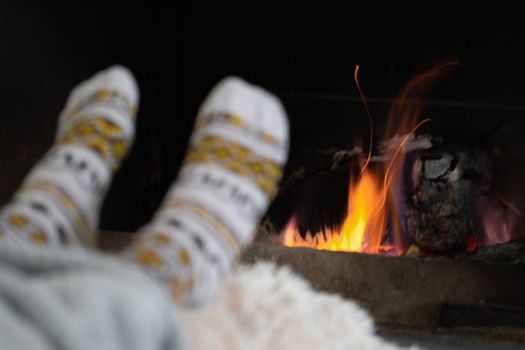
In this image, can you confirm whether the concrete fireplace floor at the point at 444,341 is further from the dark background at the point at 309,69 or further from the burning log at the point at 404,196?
the dark background at the point at 309,69

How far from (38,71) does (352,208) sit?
26.4 inches

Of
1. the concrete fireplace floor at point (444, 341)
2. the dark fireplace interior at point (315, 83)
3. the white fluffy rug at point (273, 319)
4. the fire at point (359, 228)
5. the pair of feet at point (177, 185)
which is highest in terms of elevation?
the dark fireplace interior at point (315, 83)

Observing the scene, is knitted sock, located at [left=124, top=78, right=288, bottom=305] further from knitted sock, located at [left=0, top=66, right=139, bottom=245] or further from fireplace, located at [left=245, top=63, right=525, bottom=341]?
fireplace, located at [left=245, top=63, right=525, bottom=341]

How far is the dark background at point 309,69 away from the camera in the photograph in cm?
137

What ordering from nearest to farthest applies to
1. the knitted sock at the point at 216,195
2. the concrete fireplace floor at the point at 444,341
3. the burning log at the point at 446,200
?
the knitted sock at the point at 216,195 < the concrete fireplace floor at the point at 444,341 < the burning log at the point at 446,200

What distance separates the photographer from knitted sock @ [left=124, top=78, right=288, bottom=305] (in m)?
0.57

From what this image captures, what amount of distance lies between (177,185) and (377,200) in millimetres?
725

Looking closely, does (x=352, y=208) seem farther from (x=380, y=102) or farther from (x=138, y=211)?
(x=138, y=211)

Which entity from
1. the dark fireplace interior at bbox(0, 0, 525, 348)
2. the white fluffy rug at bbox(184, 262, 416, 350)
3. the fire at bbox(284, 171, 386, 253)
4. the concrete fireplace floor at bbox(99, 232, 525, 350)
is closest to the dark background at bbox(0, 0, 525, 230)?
the dark fireplace interior at bbox(0, 0, 525, 348)

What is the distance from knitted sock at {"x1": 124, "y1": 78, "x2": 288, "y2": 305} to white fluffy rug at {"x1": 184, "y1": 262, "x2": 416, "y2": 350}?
0.04 m

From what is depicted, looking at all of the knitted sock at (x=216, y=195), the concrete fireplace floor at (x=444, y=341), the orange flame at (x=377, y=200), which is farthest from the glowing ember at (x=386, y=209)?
the knitted sock at (x=216, y=195)

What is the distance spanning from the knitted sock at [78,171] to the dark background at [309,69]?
1.59ft

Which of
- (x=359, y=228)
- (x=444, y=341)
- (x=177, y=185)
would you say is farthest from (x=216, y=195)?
(x=359, y=228)

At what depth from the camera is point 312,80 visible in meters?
1.44
